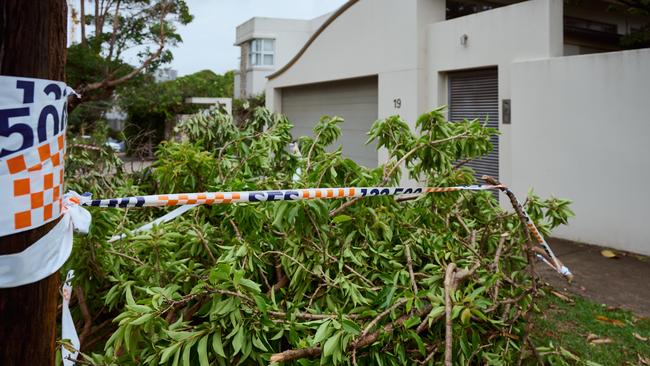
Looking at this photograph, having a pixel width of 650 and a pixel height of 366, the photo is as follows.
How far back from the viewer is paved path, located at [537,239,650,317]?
5777 mm

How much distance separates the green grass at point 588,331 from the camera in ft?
13.7

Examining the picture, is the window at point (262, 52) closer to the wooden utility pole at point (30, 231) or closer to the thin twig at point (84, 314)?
the thin twig at point (84, 314)

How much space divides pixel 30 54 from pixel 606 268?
7090 millimetres

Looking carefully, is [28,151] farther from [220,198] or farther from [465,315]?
[465,315]

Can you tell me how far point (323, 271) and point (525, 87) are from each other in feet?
23.6

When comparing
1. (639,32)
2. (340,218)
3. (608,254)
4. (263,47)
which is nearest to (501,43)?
(639,32)

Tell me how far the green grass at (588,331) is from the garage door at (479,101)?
497 centimetres

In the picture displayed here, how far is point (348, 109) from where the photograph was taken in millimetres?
15031

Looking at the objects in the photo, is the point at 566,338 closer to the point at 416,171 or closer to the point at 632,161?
the point at 416,171

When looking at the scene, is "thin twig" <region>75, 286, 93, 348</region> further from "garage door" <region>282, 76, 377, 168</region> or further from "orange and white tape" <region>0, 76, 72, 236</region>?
"garage door" <region>282, 76, 377, 168</region>

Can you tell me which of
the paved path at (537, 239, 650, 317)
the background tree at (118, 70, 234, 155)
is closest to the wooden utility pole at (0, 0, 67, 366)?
the paved path at (537, 239, 650, 317)

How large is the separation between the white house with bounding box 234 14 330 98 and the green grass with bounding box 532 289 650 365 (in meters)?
29.2

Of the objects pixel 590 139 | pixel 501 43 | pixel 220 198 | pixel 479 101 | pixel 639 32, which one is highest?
pixel 639 32

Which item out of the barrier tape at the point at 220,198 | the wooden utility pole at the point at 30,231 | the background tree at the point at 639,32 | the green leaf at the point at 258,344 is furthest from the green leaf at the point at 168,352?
the background tree at the point at 639,32
